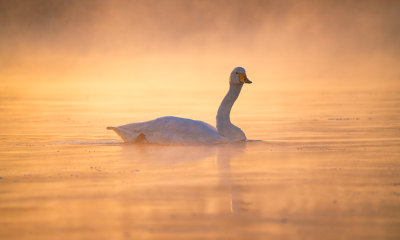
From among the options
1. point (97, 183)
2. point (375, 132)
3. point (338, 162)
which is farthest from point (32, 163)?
point (375, 132)

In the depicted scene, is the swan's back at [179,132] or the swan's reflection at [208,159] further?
the swan's back at [179,132]

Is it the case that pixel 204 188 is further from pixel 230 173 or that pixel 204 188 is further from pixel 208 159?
pixel 208 159

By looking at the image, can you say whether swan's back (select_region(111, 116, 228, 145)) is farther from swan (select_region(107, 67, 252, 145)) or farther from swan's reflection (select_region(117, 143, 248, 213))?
swan's reflection (select_region(117, 143, 248, 213))

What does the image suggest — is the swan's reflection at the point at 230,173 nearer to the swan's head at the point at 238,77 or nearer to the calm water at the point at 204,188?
the calm water at the point at 204,188

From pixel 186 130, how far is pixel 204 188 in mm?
4129

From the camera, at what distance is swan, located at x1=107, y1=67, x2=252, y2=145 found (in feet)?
39.6

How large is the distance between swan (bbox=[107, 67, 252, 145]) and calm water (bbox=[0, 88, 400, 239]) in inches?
9.4

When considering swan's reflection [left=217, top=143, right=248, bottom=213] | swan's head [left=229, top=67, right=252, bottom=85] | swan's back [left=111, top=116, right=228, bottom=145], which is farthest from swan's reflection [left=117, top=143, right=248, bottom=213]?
swan's head [left=229, top=67, right=252, bottom=85]

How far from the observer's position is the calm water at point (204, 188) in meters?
6.25

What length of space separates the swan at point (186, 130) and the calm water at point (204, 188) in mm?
238

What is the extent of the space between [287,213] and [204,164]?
129 inches

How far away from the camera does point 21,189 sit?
8.11 meters

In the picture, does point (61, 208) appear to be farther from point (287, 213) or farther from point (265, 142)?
point (265, 142)

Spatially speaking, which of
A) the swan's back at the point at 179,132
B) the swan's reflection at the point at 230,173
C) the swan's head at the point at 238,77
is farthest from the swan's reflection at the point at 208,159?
the swan's head at the point at 238,77
